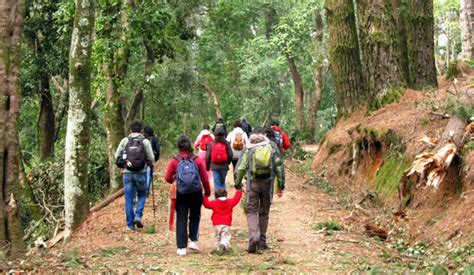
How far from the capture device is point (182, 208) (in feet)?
31.9

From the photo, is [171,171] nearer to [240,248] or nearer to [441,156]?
[240,248]

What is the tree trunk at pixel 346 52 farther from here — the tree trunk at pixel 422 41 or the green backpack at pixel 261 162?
the green backpack at pixel 261 162

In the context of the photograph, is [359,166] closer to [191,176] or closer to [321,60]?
[191,176]

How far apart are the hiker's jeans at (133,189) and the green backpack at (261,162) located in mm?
3036

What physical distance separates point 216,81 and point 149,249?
26630 mm

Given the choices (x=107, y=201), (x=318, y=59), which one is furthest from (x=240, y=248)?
(x=318, y=59)

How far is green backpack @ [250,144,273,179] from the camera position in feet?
32.2

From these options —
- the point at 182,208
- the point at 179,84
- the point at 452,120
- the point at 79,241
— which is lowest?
the point at 79,241

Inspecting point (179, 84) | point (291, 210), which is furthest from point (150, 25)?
point (179, 84)

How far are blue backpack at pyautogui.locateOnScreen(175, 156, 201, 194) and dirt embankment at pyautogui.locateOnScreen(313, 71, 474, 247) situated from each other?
375 centimetres

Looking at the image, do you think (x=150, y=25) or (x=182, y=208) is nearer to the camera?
(x=182, y=208)

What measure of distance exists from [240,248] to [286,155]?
19298mm

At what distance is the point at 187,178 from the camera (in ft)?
31.1

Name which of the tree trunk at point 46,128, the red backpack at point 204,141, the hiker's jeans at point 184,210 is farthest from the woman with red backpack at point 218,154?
the tree trunk at point 46,128
